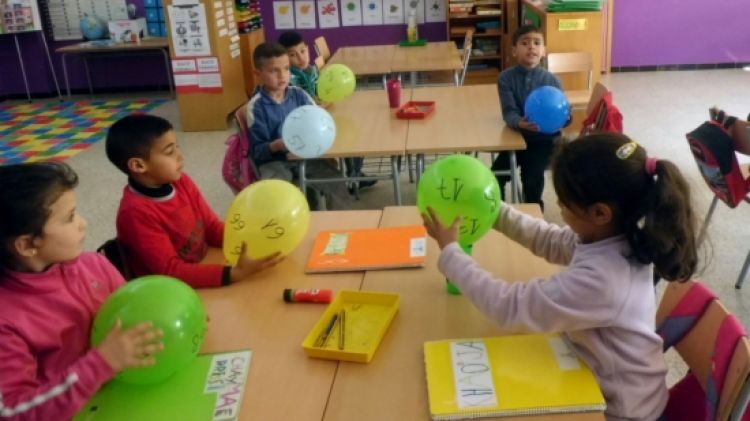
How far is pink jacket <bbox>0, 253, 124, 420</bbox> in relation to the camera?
1143 mm

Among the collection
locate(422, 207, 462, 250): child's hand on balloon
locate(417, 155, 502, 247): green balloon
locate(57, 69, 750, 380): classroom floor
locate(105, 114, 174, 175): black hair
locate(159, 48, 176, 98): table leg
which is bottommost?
locate(57, 69, 750, 380): classroom floor

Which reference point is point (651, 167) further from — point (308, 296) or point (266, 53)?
point (266, 53)

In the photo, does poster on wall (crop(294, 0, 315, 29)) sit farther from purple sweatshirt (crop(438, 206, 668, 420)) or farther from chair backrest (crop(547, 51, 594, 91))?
purple sweatshirt (crop(438, 206, 668, 420))

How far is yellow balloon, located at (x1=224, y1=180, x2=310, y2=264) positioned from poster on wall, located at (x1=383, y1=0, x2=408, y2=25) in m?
6.12

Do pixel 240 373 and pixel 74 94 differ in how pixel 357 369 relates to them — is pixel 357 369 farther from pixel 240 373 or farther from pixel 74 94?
pixel 74 94

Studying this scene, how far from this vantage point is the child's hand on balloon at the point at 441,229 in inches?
55.5

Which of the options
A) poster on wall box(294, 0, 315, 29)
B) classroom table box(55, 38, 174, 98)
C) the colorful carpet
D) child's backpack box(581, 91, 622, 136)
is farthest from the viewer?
poster on wall box(294, 0, 315, 29)

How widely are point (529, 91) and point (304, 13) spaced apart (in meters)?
4.91

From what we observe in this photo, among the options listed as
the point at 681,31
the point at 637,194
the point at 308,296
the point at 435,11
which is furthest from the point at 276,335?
the point at 681,31

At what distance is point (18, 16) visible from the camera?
23.9 ft

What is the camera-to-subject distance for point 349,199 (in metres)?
3.64

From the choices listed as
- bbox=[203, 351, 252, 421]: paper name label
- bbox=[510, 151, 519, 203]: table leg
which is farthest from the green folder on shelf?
bbox=[510, 151, 519, 203]: table leg

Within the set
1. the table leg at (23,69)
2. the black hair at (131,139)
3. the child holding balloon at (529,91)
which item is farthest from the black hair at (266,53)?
the table leg at (23,69)

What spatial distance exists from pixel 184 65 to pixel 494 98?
334 cm
